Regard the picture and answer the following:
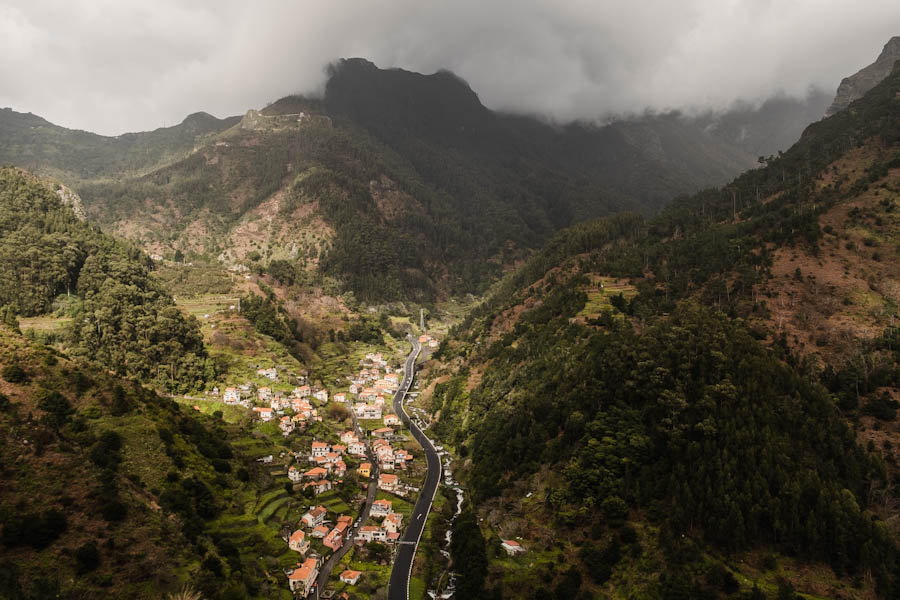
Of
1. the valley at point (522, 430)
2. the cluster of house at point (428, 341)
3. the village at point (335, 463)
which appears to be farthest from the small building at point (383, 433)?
the cluster of house at point (428, 341)

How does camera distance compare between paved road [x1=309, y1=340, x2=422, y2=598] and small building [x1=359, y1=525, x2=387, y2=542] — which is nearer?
paved road [x1=309, y1=340, x2=422, y2=598]

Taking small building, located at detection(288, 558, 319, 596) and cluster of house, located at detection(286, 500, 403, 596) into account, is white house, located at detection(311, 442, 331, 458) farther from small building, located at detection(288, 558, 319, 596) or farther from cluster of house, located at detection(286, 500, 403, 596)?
small building, located at detection(288, 558, 319, 596)

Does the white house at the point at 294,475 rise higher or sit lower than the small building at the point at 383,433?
lower

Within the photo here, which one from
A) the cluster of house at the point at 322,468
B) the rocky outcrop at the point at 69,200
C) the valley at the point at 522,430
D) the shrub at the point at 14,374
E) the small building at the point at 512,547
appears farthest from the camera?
the rocky outcrop at the point at 69,200

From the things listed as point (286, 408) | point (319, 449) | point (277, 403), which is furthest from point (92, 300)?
point (319, 449)

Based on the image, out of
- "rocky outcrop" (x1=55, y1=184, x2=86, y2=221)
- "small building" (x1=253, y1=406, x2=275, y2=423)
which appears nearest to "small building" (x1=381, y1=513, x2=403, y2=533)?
"small building" (x1=253, y1=406, x2=275, y2=423)

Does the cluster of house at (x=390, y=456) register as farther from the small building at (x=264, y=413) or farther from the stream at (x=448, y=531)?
the small building at (x=264, y=413)
